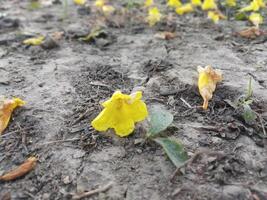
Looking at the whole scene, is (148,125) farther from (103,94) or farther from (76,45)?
(76,45)

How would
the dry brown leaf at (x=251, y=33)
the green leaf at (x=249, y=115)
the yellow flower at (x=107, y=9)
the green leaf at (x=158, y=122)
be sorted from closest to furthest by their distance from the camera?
1. the green leaf at (x=158, y=122)
2. the green leaf at (x=249, y=115)
3. the dry brown leaf at (x=251, y=33)
4. the yellow flower at (x=107, y=9)

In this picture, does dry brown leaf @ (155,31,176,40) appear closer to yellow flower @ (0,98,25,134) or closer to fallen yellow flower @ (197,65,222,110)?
fallen yellow flower @ (197,65,222,110)

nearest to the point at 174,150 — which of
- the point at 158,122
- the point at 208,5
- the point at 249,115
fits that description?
the point at 158,122

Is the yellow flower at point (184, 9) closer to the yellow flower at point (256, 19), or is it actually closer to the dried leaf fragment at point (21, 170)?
the yellow flower at point (256, 19)

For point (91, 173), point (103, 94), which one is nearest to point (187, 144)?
point (91, 173)

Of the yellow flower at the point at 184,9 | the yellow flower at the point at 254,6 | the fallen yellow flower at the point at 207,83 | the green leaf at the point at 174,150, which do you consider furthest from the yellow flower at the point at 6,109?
the yellow flower at the point at 254,6
